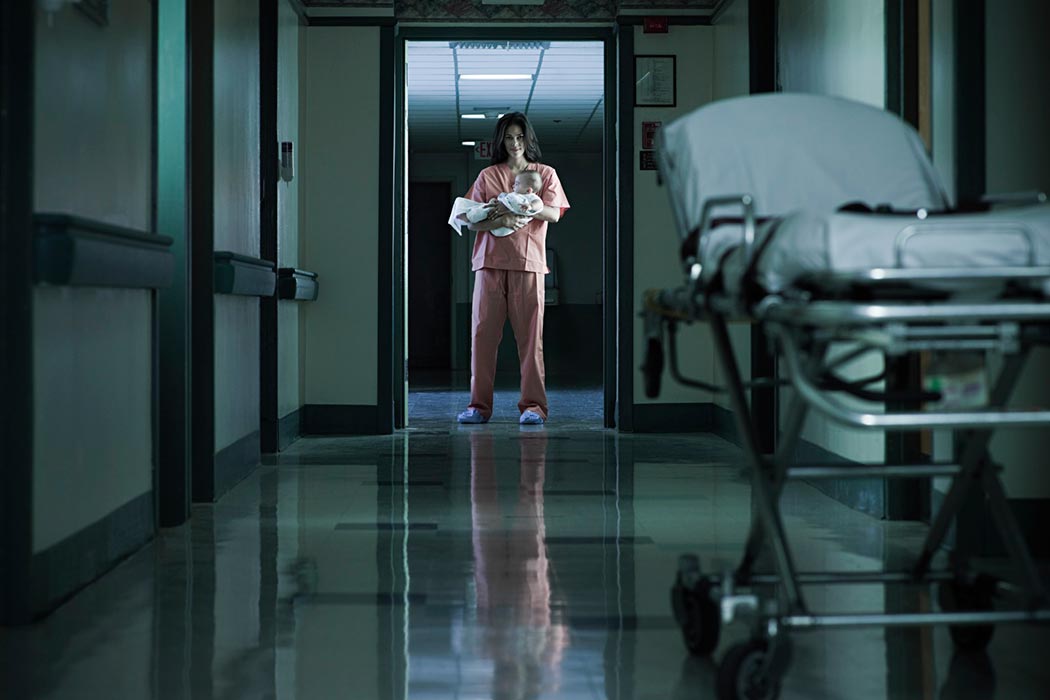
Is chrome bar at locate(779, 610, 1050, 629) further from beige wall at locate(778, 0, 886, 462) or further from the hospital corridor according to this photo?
beige wall at locate(778, 0, 886, 462)

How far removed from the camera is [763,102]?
2492 millimetres

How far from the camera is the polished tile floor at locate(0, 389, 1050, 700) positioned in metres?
2.26

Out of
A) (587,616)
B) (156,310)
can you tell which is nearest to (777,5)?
(156,310)

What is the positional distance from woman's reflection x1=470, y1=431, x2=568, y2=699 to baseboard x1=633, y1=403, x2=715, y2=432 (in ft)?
5.86

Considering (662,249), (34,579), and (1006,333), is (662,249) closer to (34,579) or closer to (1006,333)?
(34,579)

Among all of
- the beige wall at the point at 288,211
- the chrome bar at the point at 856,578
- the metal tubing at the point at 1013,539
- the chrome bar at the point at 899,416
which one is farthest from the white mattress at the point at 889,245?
the beige wall at the point at 288,211

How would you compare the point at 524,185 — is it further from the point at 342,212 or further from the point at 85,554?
the point at 85,554

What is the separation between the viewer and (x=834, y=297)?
188cm

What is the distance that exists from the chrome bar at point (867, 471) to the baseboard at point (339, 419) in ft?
15.3

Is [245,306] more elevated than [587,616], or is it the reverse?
[245,306]

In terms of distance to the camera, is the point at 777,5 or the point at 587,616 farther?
the point at 777,5

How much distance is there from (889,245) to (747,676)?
2.33 ft

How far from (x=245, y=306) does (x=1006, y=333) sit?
12.0 feet

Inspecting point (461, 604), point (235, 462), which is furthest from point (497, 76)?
point (461, 604)
